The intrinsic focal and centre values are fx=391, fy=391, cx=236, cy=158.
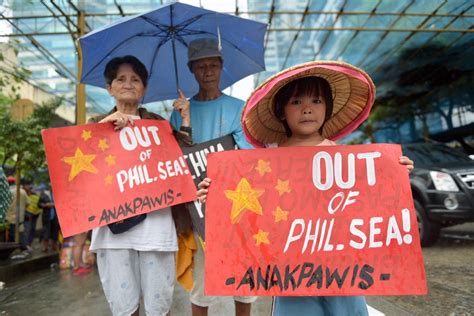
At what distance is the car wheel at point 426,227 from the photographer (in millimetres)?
5457

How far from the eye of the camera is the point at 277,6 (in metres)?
8.52

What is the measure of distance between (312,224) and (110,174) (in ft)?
3.63

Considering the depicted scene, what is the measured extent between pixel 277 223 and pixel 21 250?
25.5 feet

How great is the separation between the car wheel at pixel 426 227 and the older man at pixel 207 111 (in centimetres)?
392

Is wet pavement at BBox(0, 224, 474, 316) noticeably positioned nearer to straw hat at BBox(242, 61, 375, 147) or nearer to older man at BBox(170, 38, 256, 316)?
older man at BBox(170, 38, 256, 316)

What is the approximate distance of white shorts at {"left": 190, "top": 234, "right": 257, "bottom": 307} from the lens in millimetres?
2328

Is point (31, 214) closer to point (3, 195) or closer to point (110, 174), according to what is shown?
point (3, 195)

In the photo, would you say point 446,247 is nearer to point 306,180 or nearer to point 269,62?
point 306,180

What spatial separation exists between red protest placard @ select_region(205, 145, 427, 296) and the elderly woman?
502mm

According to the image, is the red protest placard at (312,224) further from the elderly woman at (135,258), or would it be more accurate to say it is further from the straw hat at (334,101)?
the elderly woman at (135,258)

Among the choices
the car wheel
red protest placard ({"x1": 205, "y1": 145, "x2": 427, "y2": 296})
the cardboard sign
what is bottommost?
the car wheel

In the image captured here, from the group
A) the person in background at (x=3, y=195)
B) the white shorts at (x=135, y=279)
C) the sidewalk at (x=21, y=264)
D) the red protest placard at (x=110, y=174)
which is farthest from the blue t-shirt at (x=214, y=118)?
the sidewalk at (x=21, y=264)

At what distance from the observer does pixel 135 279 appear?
202 cm

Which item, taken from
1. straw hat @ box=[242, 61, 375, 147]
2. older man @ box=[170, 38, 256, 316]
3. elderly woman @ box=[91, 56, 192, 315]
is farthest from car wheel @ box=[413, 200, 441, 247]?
elderly woman @ box=[91, 56, 192, 315]
